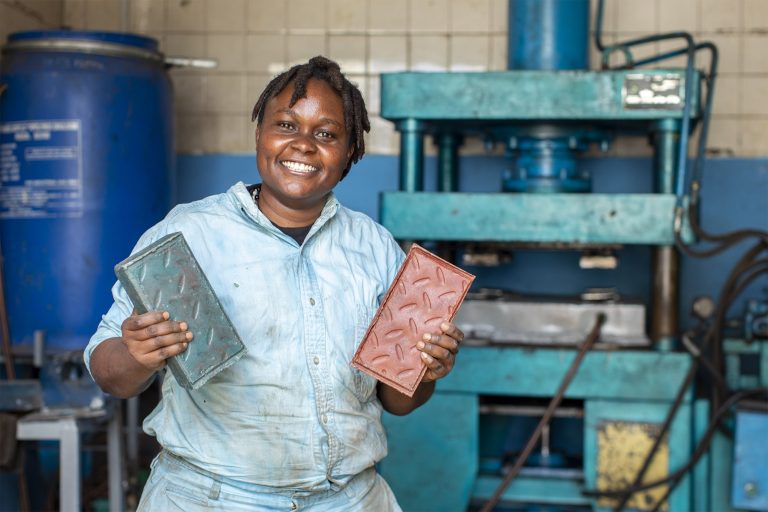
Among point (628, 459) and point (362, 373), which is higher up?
point (362, 373)

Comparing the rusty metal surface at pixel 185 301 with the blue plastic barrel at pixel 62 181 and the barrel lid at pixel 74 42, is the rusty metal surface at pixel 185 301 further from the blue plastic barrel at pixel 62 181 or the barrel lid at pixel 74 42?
the barrel lid at pixel 74 42

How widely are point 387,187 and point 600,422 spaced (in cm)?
125

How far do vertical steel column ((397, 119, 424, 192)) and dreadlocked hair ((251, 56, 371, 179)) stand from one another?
1040mm

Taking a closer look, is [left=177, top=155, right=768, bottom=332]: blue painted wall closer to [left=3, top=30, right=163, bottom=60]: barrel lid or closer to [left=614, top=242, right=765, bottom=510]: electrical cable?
[left=614, top=242, right=765, bottom=510]: electrical cable

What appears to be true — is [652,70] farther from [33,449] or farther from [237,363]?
[33,449]

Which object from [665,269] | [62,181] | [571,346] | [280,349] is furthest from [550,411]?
[62,181]

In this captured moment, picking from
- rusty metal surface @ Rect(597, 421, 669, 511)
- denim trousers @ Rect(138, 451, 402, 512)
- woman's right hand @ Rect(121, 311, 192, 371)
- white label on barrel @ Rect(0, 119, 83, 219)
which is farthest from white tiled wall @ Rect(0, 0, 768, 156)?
woman's right hand @ Rect(121, 311, 192, 371)

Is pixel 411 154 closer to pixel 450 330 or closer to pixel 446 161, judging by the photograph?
pixel 446 161

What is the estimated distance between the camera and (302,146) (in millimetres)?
1524

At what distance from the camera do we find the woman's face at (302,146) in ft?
5.02

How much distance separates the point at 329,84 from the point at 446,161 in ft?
5.58

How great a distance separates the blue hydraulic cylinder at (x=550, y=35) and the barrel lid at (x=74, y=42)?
1.11 meters

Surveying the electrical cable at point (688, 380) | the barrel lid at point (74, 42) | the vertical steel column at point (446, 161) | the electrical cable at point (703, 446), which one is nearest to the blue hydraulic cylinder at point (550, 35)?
the vertical steel column at point (446, 161)

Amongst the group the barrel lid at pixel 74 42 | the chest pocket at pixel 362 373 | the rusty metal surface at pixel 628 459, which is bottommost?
the rusty metal surface at pixel 628 459
